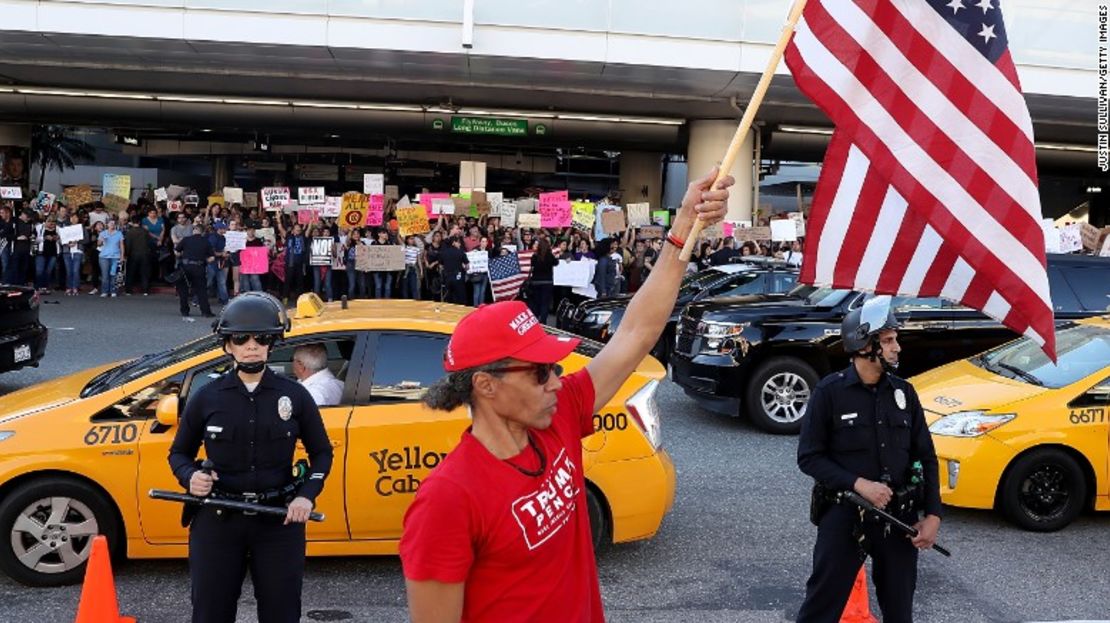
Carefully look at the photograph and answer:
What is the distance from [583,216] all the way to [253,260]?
656 cm

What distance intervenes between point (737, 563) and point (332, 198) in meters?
16.3

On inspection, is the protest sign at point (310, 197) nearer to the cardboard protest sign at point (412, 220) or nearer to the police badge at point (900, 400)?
the cardboard protest sign at point (412, 220)

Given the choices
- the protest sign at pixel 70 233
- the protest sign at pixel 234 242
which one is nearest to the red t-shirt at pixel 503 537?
the protest sign at pixel 234 242

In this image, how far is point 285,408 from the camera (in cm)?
432

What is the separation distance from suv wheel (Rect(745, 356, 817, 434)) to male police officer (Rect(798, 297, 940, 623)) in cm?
568

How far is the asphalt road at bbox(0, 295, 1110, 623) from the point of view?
18.7 feet

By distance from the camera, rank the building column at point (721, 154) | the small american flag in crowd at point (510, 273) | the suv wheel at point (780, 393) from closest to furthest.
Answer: the suv wheel at point (780, 393)
the small american flag in crowd at point (510, 273)
the building column at point (721, 154)

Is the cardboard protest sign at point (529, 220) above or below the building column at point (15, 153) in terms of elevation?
below

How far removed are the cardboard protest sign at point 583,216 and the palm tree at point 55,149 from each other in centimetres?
1720

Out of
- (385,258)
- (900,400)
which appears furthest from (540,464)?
(385,258)

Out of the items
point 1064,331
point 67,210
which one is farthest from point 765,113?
point 1064,331

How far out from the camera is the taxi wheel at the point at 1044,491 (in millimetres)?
7211

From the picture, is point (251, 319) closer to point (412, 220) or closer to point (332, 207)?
point (412, 220)

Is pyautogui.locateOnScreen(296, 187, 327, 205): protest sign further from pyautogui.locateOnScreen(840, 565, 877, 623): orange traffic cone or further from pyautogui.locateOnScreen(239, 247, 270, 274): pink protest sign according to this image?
pyautogui.locateOnScreen(840, 565, 877, 623): orange traffic cone
